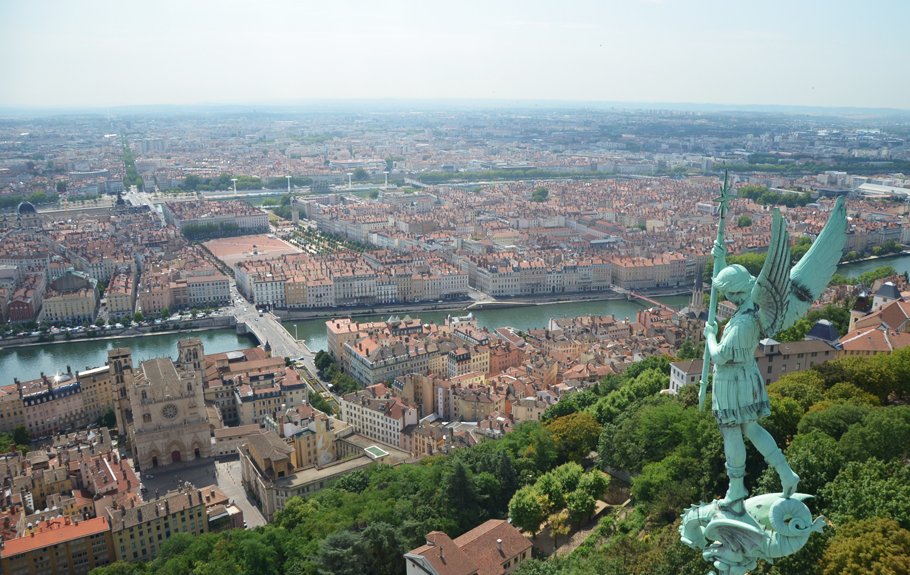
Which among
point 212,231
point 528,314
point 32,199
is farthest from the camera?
point 32,199

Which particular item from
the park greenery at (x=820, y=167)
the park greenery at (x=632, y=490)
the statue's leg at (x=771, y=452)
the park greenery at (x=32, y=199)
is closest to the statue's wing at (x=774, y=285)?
the statue's leg at (x=771, y=452)

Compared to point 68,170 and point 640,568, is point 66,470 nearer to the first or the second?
point 640,568

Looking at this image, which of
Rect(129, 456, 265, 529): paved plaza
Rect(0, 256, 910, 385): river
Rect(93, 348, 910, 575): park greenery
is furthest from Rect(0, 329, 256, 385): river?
Rect(93, 348, 910, 575): park greenery

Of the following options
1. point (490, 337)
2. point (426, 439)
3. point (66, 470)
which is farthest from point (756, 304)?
point (490, 337)

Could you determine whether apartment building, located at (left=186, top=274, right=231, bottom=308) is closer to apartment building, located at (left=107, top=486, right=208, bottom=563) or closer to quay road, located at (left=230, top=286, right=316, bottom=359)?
quay road, located at (left=230, top=286, right=316, bottom=359)

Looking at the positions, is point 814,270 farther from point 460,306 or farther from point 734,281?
point 460,306

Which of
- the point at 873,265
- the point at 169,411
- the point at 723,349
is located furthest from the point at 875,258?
the point at 723,349

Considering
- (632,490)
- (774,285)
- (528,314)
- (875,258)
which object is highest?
(774,285)
